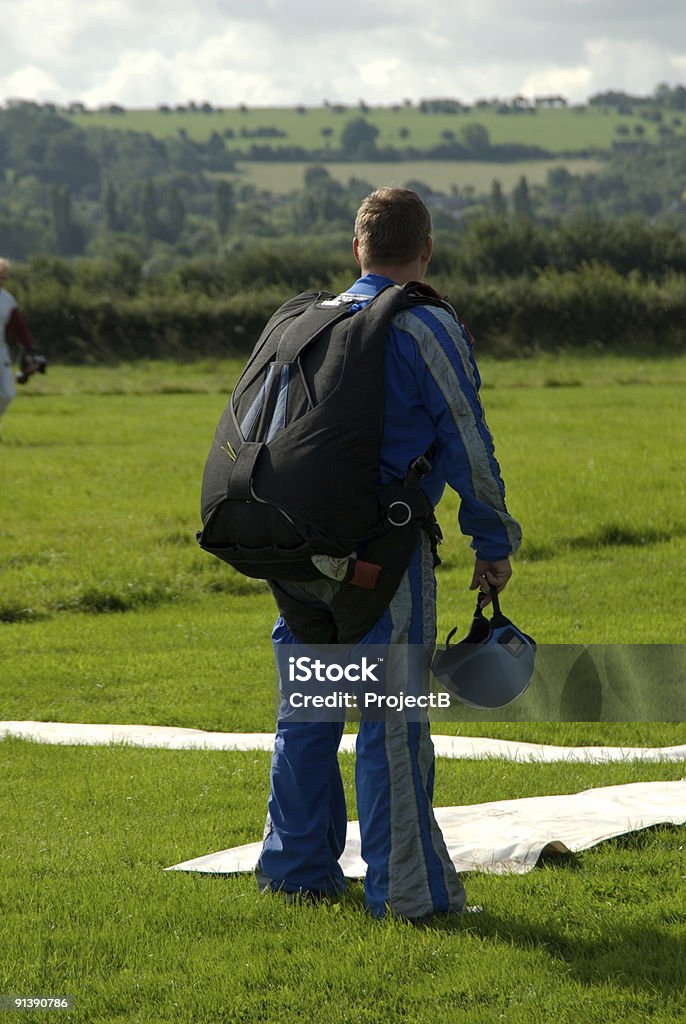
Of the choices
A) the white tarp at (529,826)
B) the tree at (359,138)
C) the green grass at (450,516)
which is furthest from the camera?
the tree at (359,138)

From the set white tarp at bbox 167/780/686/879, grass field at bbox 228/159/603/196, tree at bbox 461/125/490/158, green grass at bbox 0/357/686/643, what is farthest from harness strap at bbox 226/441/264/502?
tree at bbox 461/125/490/158

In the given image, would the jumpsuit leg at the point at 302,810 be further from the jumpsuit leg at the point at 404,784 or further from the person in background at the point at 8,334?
the person in background at the point at 8,334

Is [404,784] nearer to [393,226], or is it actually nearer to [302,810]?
[302,810]

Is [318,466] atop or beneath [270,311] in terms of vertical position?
beneath

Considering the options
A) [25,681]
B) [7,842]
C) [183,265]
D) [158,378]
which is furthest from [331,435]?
[183,265]

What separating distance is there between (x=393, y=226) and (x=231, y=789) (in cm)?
299

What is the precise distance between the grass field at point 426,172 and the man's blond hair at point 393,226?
156 meters

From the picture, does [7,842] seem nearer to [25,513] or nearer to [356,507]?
[356,507]

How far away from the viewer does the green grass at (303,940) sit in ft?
12.5

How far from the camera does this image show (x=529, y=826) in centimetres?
545

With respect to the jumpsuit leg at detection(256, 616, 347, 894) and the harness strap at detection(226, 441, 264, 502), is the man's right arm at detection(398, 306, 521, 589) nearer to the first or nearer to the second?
the harness strap at detection(226, 441, 264, 502)

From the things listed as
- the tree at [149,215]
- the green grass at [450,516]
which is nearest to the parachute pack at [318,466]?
the green grass at [450,516]

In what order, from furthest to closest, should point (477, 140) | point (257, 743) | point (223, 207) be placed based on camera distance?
point (477, 140) < point (223, 207) < point (257, 743)

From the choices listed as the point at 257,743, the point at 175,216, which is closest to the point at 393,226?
the point at 257,743
